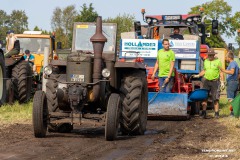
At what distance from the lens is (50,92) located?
35.8 ft

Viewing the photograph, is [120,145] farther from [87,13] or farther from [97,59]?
[87,13]

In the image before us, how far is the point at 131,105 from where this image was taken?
10.9 metres

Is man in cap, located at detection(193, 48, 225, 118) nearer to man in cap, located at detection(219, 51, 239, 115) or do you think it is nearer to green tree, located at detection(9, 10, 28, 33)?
man in cap, located at detection(219, 51, 239, 115)

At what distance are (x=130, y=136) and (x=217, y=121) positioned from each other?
4.41m

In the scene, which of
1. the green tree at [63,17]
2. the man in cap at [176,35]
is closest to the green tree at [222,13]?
the green tree at [63,17]

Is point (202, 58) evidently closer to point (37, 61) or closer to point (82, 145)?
point (37, 61)

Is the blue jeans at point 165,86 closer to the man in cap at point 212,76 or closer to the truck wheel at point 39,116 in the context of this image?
the man in cap at point 212,76

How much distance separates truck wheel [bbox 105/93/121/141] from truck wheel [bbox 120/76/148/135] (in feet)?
2.35

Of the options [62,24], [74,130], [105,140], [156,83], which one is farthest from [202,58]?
[62,24]

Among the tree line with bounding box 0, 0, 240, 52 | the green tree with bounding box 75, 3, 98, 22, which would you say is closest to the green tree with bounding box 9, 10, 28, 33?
the tree line with bounding box 0, 0, 240, 52

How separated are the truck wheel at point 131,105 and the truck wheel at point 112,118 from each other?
0.72 meters

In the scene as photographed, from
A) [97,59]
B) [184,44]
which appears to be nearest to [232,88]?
[184,44]

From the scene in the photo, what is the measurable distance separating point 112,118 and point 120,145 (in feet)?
1.78

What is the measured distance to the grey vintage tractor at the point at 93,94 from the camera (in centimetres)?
1027
